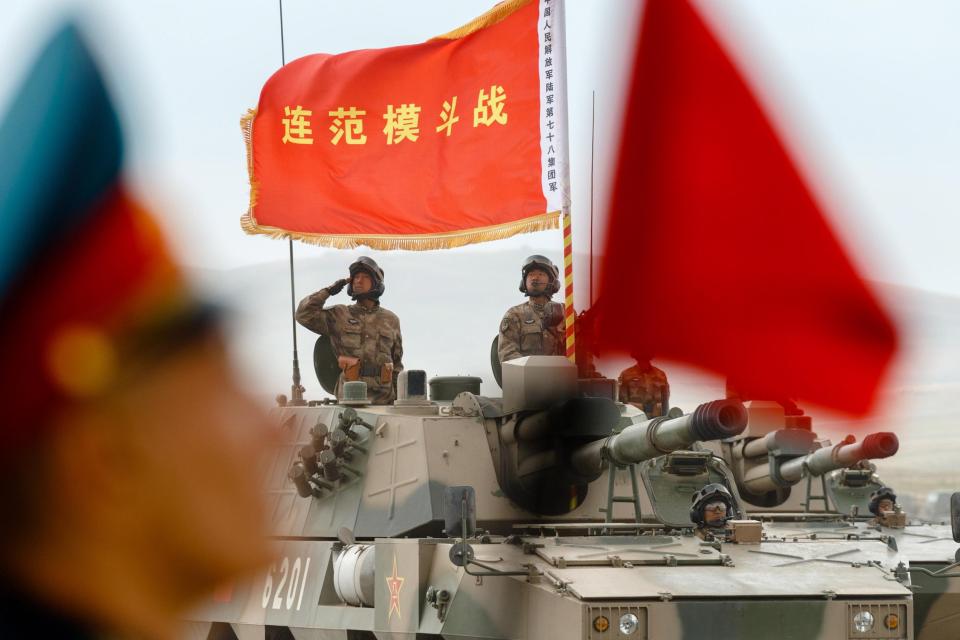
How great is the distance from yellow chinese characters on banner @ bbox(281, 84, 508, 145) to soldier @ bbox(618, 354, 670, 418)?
332 cm

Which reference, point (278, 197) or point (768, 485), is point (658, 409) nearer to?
point (768, 485)

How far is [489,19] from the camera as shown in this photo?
15.6 m

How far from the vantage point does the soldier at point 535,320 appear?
12.9 meters

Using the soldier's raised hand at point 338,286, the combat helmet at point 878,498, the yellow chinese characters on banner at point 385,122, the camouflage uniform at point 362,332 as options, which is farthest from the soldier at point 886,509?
the soldier's raised hand at point 338,286

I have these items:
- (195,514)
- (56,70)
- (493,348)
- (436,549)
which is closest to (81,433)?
(195,514)

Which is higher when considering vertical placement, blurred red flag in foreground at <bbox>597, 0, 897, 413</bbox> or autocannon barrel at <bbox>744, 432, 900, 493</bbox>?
blurred red flag in foreground at <bbox>597, 0, 897, 413</bbox>

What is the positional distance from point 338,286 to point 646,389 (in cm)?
457

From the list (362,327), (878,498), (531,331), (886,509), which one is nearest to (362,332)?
(362,327)

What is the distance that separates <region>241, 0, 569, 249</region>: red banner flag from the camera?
587 inches

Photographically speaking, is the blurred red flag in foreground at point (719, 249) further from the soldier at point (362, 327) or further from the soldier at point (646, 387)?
the soldier at point (362, 327)

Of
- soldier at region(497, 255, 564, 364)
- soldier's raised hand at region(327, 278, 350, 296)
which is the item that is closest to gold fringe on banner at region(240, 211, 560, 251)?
soldier at region(497, 255, 564, 364)

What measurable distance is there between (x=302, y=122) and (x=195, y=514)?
1559 centimetres

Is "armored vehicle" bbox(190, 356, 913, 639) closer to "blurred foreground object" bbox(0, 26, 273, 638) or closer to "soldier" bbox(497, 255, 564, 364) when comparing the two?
"soldier" bbox(497, 255, 564, 364)

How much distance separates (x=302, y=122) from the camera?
16.9 metres
